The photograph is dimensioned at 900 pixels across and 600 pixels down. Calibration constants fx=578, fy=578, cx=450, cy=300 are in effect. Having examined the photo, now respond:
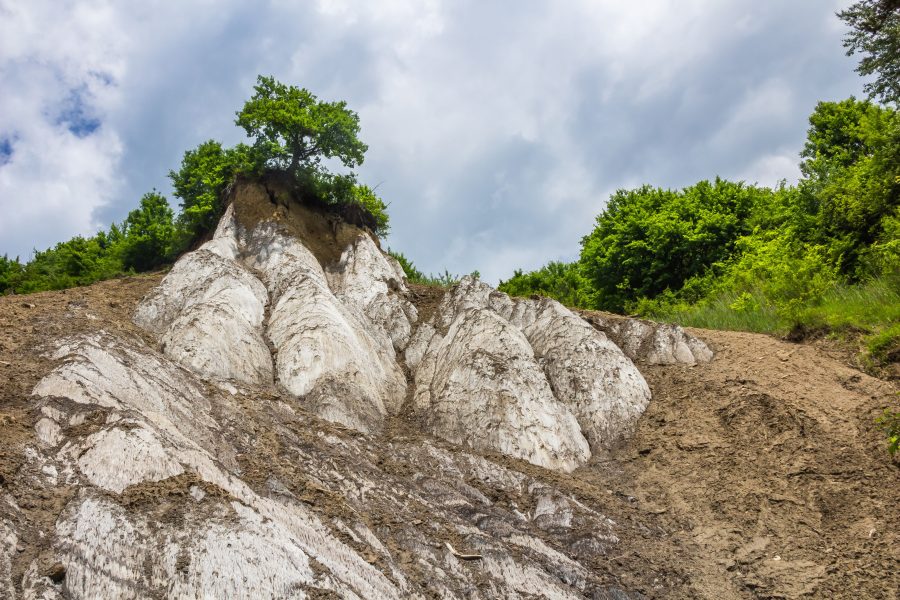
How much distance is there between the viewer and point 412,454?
10195 millimetres

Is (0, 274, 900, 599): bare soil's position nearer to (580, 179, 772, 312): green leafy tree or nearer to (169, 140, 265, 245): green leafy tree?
(169, 140, 265, 245): green leafy tree

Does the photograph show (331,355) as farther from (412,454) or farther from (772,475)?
(772,475)

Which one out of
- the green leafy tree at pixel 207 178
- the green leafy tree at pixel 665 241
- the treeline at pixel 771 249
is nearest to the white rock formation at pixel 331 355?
the green leafy tree at pixel 207 178

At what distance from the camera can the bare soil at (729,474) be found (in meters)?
7.74

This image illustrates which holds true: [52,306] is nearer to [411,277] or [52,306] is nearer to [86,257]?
[86,257]

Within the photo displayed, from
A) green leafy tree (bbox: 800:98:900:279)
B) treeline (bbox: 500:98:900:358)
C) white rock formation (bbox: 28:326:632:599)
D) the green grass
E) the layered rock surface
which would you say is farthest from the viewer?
green leafy tree (bbox: 800:98:900:279)

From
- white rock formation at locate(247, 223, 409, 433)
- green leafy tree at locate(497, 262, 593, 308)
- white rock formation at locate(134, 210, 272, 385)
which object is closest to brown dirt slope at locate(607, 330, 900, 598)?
white rock formation at locate(247, 223, 409, 433)

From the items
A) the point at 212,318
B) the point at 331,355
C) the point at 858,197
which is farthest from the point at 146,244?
the point at 858,197

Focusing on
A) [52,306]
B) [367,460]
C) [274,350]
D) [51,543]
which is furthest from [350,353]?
[51,543]

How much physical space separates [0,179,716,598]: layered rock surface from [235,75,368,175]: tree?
7.02 m

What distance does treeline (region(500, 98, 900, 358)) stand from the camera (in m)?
16.7

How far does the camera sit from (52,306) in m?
13.0

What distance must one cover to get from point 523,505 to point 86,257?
83.1 ft

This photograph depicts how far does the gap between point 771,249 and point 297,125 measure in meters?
19.6
